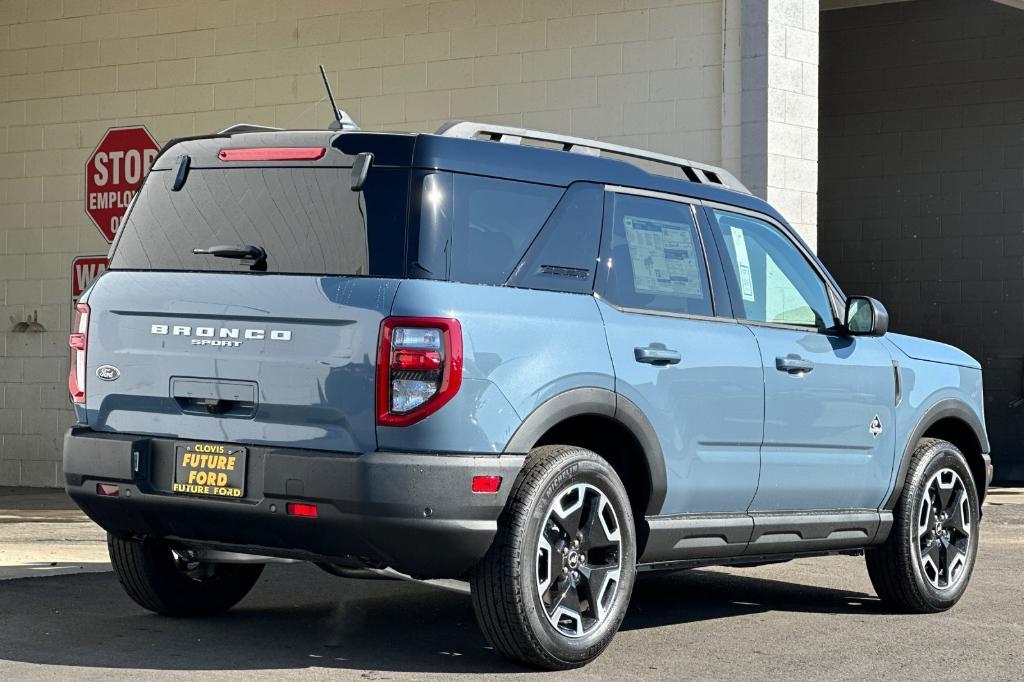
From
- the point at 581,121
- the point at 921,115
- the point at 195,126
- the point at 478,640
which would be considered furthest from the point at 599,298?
the point at 921,115

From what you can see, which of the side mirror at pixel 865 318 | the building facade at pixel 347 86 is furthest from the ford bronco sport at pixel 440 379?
the building facade at pixel 347 86

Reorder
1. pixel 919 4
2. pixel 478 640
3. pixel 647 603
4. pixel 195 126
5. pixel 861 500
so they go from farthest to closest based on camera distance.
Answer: pixel 919 4 < pixel 195 126 < pixel 647 603 < pixel 861 500 < pixel 478 640

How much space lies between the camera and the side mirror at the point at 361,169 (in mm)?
5961

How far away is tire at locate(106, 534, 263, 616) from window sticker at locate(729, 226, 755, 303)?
101 inches

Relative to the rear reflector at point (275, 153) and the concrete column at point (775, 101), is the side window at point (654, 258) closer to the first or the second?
the rear reflector at point (275, 153)

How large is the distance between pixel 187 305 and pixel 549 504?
155 centimetres

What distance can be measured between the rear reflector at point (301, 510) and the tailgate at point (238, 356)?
0.21 metres

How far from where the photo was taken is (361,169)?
19.6 ft

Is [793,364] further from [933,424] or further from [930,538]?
[930,538]

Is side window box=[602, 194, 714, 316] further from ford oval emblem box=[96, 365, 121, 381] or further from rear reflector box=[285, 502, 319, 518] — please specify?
ford oval emblem box=[96, 365, 121, 381]

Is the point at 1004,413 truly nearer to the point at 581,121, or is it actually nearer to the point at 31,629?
the point at 581,121

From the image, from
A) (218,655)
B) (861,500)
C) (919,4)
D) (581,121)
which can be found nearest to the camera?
(218,655)

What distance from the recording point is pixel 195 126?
49.9ft

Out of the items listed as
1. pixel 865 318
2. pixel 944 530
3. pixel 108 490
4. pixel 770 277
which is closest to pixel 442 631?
pixel 108 490
